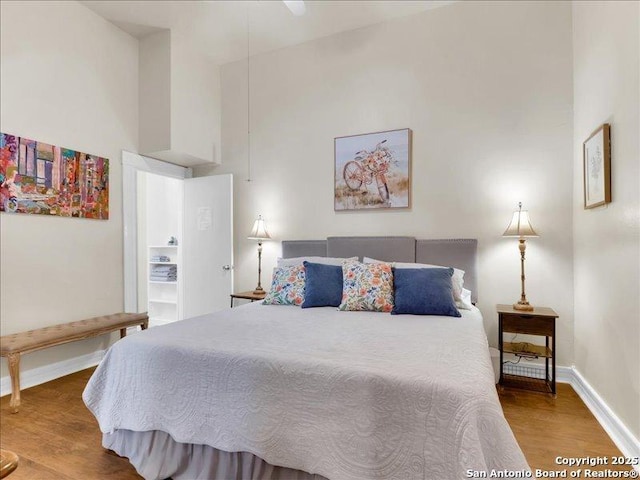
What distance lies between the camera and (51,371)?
314 centimetres

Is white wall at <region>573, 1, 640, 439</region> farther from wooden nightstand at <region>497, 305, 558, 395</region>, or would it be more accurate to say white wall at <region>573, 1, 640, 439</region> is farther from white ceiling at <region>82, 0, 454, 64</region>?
white ceiling at <region>82, 0, 454, 64</region>

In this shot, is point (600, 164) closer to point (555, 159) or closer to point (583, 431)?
point (555, 159)

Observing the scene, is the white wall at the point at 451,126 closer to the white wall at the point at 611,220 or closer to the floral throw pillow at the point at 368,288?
the white wall at the point at 611,220

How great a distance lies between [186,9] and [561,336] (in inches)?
181

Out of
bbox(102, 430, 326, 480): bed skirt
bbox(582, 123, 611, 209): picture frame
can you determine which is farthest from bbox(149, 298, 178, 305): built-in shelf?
bbox(582, 123, 611, 209): picture frame

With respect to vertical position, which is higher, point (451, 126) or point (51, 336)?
point (451, 126)

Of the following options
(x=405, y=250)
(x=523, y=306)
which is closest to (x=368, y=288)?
(x=405, y=250)

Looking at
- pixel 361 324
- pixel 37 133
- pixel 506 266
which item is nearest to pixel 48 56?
pixel 37 133

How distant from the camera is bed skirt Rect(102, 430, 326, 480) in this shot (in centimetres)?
151

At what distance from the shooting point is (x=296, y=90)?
4008mm

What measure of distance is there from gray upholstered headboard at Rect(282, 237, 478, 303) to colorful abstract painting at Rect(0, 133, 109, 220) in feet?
6.96

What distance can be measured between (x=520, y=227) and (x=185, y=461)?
9.34ft

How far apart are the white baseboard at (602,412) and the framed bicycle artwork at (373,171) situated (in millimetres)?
1974

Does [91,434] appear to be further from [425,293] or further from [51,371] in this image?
[425,293]
